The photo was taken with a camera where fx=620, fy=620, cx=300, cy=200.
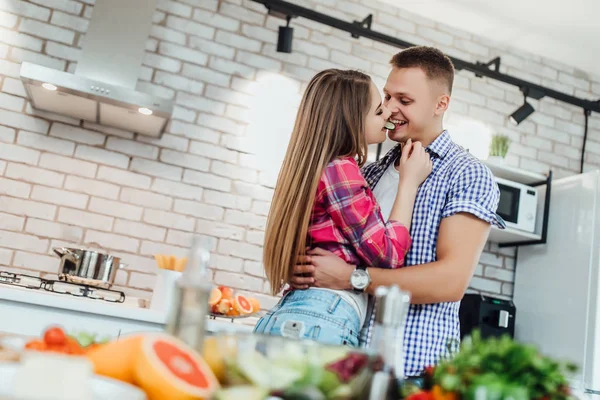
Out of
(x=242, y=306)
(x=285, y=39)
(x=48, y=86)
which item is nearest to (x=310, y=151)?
(x=242, y=306)

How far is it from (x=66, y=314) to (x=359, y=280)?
1400 mm

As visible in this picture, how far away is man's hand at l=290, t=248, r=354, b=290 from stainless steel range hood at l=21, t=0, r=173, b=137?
168 cm

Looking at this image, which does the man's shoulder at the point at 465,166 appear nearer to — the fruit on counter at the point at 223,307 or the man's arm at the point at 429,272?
the man's arm at the point at 429,272

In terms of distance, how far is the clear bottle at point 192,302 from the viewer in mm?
673

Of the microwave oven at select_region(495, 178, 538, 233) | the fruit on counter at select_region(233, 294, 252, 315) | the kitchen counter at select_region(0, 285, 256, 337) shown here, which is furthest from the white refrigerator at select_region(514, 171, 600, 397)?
the kitchen counter at select_region(0, 285, 256, 337)

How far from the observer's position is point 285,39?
3.52m

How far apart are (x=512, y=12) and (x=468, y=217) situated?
116 inches

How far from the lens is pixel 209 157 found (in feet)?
11.5

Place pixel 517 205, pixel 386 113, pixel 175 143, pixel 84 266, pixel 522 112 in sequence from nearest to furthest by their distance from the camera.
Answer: pixel 386 113
pixel 84 266
pixel 175 143
pixel 517 205
pixel 522 112

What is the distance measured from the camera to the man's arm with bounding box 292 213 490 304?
4.56 feet

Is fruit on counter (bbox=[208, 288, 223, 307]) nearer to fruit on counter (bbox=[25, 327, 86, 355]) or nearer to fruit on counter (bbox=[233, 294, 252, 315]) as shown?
fruit on counter (bbox=[233, 294, 252, 315])

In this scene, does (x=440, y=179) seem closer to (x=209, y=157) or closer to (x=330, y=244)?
(x=330, y=244)

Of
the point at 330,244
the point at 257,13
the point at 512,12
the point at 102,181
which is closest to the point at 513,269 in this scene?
the point at 512,12

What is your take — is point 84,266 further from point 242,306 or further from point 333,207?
point 333,207
